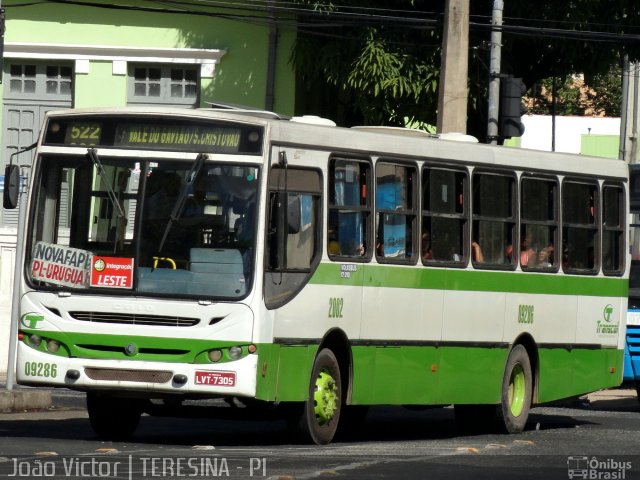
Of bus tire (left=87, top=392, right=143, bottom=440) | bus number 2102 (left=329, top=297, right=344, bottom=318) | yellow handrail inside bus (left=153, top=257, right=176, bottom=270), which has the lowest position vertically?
bus tire (left=87, top=392, right=143, bottom=440)

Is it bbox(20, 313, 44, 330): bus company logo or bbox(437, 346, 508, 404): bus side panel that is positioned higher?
bbox(20, 313, 44, 330): bus company logo

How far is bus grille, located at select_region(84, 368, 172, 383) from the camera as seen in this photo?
13.9 meters

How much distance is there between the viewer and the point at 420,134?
16.7 meters

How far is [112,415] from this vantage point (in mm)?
15133

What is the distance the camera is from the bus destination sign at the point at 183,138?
46.9 feet

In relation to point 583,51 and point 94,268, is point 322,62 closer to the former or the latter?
point 583,51

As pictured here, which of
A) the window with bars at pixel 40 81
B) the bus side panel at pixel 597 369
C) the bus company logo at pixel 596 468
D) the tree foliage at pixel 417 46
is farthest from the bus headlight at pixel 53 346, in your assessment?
the window with bars at pixel 40 81

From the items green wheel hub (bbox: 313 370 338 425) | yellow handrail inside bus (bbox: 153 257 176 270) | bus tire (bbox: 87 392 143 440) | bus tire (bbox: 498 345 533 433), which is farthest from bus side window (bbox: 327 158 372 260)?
Result: bus tire (bbox: 498 345 533 433)

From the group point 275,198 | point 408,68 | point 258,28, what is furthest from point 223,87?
point 275,198

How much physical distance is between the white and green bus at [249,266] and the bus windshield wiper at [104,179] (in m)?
0.01

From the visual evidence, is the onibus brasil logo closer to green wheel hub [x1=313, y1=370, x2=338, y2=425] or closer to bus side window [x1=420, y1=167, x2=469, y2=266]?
bus side window [x1=420, y1=167, x2=469, y2=266]

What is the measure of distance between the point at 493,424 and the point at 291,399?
388 centimetres

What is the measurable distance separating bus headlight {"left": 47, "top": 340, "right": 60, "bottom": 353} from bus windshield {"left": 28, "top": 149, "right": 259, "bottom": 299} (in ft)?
1.47

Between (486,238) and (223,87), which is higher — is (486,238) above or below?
below
